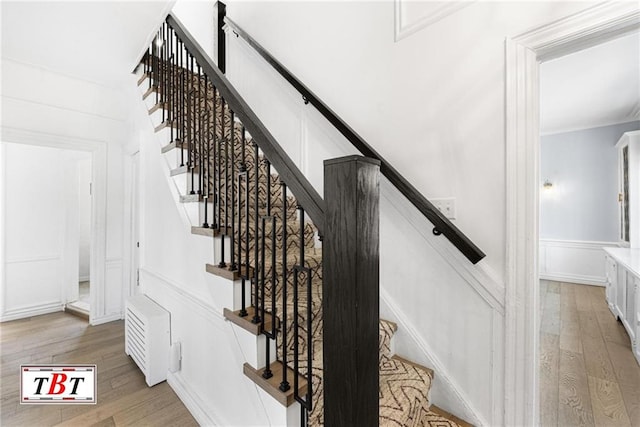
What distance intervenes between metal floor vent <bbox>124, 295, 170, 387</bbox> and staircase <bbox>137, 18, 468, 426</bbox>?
39.3 inches

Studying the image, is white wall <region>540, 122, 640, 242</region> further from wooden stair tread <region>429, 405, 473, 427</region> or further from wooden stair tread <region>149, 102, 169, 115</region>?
wooden stair tread <region>149, 102, 169, 115</region>

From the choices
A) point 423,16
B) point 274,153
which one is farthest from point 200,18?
point 274,153

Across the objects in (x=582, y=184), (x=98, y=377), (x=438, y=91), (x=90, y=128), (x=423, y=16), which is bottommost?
(x=98, y=377)

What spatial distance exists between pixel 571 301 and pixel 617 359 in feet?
6.61

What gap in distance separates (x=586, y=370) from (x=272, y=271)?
2814 millimetres

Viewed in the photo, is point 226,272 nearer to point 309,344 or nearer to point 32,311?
point 309,344

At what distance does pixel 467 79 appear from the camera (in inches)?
57.5

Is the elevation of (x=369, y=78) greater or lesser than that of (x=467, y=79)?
greater

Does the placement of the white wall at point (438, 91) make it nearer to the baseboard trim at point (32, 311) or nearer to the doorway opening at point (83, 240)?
the doorway opening at point (83, 240)

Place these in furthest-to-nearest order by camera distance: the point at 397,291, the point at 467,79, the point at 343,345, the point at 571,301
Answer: the point at 571,301, the point at 397,291, the point at 467,79, the point at 343,345

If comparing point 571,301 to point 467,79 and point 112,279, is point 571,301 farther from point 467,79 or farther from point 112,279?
point 112,279

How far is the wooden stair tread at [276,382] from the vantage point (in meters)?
1.08

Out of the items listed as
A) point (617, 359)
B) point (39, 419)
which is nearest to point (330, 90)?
point (39, 419)

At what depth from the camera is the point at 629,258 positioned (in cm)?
322
